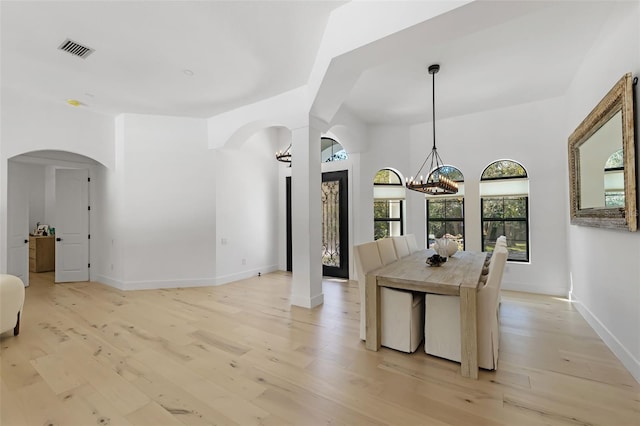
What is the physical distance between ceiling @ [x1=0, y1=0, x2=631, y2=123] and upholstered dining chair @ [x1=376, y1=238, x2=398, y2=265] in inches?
75.0

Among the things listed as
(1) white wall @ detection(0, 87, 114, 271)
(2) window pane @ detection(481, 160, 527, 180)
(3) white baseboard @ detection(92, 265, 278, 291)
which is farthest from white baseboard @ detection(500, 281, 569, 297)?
(1) white wall @ detection(0, 87, 114, 271)

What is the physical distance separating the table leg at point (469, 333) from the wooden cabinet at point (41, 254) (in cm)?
822

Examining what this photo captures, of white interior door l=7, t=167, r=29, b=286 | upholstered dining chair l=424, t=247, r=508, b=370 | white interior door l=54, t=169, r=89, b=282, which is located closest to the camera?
upholstered dining chair l=424, t=247, r=508, b=370

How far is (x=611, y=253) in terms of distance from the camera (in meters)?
2.68

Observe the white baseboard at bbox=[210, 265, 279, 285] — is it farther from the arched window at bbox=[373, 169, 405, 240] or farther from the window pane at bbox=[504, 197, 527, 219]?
the window pane at bbox=[504, 197, 527, 219]

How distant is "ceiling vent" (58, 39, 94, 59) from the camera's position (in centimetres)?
291

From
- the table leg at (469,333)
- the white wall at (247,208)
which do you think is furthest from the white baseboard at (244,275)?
the table leg at (469,333)

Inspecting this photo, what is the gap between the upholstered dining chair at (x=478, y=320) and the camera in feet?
7.48

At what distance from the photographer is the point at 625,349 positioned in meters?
2.40

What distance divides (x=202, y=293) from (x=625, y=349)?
16.4 ft

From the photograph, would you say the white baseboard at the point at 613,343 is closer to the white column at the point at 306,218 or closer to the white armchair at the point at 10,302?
the white column at the point at 306,218

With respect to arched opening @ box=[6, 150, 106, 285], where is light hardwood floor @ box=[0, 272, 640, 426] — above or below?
below

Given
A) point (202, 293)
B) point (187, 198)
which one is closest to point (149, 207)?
point (187, 198)

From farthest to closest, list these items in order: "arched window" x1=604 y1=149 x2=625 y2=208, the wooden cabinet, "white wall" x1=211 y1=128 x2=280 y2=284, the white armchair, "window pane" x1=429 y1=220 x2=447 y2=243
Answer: the wooden cabinet, "window pane" x1=429 y1=220 x2=447 y2=243, "white wall" x1=211 y1=128 x2=280 y2=284, the white armchair, "arched window" x1=604 y1=149 x2=625 y2=208
